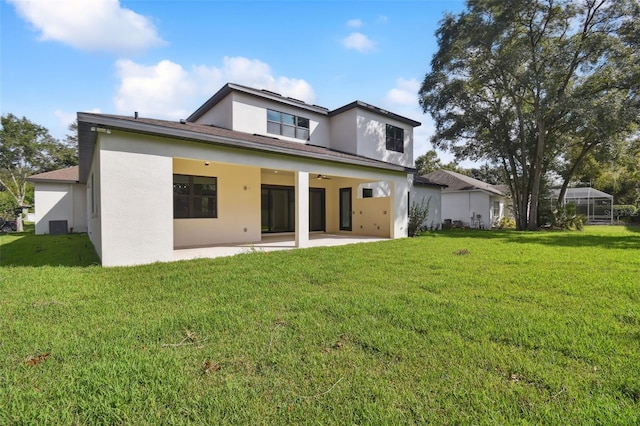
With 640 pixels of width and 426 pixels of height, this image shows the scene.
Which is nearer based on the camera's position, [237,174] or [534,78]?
[237,174]

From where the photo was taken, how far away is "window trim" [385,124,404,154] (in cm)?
1659

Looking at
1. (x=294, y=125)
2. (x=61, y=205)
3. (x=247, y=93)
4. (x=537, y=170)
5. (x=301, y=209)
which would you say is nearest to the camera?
(x=301, y=209)

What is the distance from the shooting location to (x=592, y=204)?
29812 mm

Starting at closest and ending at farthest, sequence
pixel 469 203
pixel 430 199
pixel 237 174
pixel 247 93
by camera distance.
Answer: pixel 237 174
pixel 247 93
pixel 430 199
pixel 469 203

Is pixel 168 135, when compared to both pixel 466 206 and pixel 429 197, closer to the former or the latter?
pixel 429 197

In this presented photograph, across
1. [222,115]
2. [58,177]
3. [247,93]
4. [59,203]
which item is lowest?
[59,203]

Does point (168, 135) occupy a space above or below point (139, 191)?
above

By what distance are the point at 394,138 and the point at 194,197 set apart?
11.4 metres

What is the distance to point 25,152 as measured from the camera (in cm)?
2972

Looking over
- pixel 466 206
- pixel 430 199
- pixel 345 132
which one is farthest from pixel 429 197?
pixel 466 206

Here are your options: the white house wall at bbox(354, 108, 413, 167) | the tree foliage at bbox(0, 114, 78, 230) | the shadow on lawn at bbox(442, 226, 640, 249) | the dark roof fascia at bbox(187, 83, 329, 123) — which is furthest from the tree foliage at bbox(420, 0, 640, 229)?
the tree foliage at bbox(0, 114, 78, 230)

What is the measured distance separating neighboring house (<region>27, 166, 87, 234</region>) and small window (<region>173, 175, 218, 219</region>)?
35.1ft

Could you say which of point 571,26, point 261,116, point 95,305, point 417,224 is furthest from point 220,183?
point 571,26

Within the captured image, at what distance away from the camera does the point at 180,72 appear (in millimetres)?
12055
